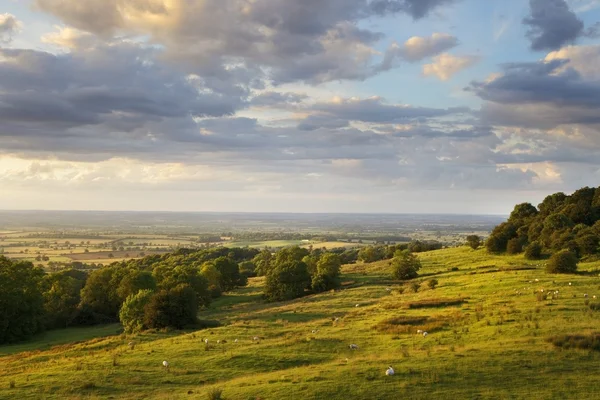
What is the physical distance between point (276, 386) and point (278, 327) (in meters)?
19.6

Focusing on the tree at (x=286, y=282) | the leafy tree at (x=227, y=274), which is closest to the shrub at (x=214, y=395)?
the tree at (x=286, y=282)

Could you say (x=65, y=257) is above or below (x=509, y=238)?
below

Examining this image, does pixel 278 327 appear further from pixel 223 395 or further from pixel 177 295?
pixel 223 395

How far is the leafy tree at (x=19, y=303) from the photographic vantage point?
54.5m

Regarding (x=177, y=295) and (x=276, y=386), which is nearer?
(x=276, y=386)

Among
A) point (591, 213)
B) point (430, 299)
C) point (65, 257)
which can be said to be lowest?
point (65, 257)

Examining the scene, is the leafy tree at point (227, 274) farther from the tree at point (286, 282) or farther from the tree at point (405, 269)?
the tree at point (405, 269)

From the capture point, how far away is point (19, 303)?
56.2 meters

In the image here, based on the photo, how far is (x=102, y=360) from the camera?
28.2 m

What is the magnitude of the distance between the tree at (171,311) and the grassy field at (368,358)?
3446 mm

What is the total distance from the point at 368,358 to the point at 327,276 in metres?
51.1

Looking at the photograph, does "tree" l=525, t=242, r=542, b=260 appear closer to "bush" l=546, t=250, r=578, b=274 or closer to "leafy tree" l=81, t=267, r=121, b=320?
"bush" l=546, t=250, r=578, b=274

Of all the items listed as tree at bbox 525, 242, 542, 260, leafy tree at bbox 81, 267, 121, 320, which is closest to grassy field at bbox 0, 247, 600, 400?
leafy tree at bbox 81, 267, 121, 320

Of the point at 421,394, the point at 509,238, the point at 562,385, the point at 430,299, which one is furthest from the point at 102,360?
the point at 509,238
